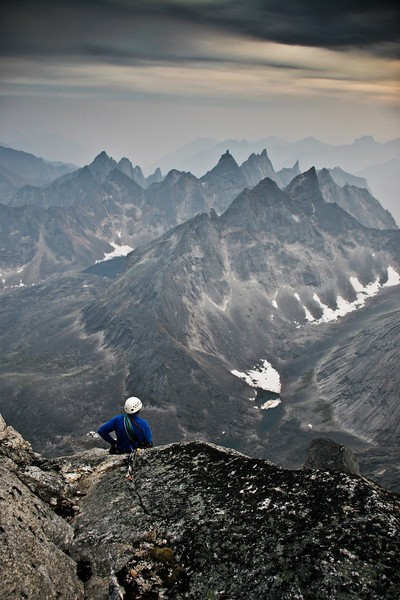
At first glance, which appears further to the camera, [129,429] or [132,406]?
[129,429]

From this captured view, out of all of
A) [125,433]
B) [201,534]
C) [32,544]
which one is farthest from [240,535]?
[125,433]

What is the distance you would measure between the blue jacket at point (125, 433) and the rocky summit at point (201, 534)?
2454mm

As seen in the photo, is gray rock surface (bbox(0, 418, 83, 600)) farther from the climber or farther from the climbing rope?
the climber

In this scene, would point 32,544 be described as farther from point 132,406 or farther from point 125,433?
point 125,433

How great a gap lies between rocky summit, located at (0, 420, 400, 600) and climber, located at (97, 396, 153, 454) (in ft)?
8.17

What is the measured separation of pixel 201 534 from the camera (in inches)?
731

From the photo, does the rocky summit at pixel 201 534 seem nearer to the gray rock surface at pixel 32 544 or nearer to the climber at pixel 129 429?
the gray rock surface at pixel 32 544

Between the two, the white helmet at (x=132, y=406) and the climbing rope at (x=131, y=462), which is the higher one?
the white helmet at (x=132, y=406)

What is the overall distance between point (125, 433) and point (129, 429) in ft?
1.67

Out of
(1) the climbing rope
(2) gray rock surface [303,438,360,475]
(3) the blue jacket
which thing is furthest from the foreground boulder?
(2) gray rock surface [303,438,360,475]

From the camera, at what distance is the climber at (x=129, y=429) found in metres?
25.3

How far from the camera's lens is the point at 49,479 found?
23047 mm

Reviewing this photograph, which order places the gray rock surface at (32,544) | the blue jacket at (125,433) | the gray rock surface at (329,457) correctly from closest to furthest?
the gray rock surface at (32,544)
the blue jacket at (125,433)
the gray rock surface at (329,457)

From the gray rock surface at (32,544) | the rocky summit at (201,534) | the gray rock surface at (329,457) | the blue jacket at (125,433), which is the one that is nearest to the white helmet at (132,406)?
the blue jacket at (125,433)
